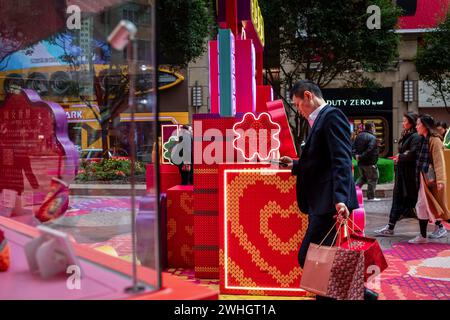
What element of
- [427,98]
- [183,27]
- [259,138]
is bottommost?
[259,138]

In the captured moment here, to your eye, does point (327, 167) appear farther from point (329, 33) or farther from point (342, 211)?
point (329, 33)

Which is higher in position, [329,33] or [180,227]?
[329,33]

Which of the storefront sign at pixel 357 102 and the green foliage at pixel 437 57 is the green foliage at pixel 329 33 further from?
the storefront sign at pixel 357 102

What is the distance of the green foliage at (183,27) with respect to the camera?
1541 centimetres

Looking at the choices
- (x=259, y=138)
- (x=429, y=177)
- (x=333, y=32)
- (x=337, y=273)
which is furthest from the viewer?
(x=333, y=32)

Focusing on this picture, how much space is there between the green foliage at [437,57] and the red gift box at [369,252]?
54.4ft

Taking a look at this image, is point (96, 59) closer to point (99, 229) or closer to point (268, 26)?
point (99, 229)

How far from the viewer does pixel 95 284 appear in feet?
5.32

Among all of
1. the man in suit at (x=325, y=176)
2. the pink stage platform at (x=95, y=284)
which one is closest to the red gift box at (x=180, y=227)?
the man in suit at (x=325, y=176)

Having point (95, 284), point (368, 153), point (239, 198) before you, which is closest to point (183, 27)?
point (368, 153)

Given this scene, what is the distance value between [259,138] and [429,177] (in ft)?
10.7

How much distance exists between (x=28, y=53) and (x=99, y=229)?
5.09 ft

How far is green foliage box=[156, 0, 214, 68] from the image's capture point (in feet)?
50.6

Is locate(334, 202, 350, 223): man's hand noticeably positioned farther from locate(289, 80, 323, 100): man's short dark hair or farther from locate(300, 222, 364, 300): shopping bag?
locate(289, 80, 323, 100): man's short dark hair
